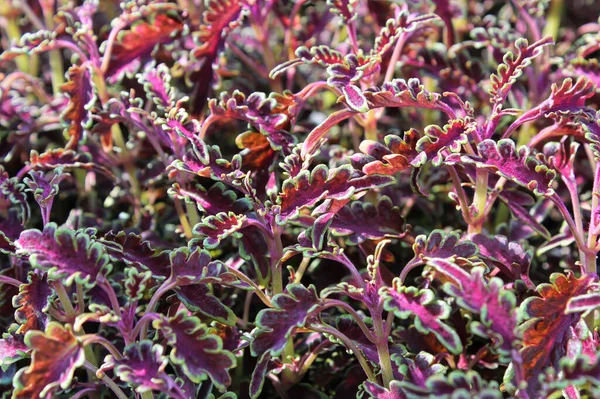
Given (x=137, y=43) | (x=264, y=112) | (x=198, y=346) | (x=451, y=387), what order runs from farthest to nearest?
1. (x=137, y=43)
2. (x=264, y=112)
3. (x=198, y=346)
4. (x=451, y=387)

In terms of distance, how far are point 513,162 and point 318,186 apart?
34 centimetres

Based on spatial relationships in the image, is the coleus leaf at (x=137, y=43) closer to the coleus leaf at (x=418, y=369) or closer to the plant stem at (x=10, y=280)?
the plant stem at (x=10, y=280)

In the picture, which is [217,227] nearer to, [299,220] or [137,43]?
[299,220]

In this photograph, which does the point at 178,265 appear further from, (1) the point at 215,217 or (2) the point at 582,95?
(2) the point at 582,95

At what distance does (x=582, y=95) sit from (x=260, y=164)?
0.64 m

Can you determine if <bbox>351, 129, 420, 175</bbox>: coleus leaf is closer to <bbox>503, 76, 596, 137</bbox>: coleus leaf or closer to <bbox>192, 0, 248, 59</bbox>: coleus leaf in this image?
<bbox>503, 76, 596, 137</bbox>: coleus leaf

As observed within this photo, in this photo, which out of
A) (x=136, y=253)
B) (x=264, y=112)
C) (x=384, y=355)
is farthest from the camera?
(x=264, y=112)

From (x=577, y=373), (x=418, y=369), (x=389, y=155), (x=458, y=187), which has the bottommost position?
(x=418, y=369)

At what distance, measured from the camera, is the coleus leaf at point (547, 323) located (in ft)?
3.57

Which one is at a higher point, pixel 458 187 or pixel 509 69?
pixel 509 69

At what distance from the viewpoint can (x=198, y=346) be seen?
1061 mm

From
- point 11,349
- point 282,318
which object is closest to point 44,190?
point 11,349

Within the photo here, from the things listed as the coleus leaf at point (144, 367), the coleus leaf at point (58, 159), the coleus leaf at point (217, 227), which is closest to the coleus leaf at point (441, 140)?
the coleus leaf at point (217, 227)

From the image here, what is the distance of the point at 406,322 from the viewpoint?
1.47 metres
